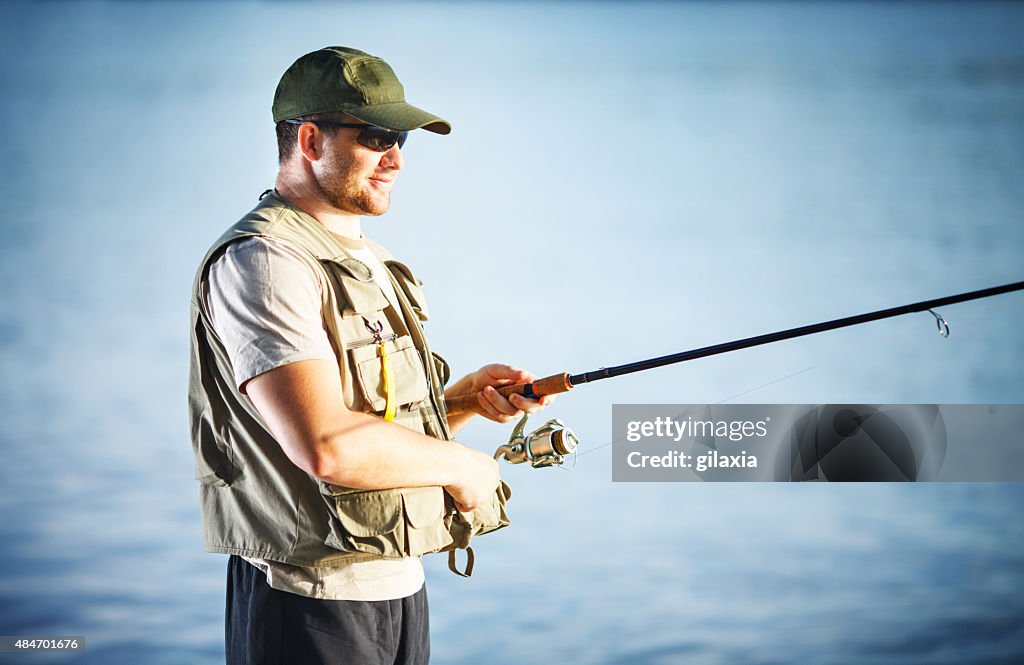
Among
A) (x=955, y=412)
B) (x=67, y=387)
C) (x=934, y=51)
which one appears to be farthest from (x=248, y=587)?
(x=934, y=51)

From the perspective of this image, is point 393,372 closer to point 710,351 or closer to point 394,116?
point 394,116

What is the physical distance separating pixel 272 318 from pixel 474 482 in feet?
1.23

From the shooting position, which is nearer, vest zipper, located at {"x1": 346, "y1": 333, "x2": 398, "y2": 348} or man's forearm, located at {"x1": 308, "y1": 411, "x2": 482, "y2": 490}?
man's forearm, located at {"x1": 308, "y1": 411, "x2": 482, "y2": 490}

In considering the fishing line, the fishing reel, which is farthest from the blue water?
the fishing reel

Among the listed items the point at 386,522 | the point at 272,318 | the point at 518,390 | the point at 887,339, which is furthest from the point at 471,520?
the point at 887,339

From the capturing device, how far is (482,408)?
178 centimetres

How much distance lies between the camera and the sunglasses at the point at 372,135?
1438 mm

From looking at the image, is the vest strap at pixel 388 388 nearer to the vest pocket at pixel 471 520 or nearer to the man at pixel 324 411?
the man at pixel 324 411

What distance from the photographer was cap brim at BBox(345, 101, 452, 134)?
1.41 metres

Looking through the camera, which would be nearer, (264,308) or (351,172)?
(264,308)

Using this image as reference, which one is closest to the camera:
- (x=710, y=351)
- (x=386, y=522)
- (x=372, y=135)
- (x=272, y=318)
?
(x=272, y=318)

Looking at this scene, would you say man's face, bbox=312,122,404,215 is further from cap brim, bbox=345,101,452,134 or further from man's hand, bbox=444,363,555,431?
man's hand, bbox=444,363,555,431

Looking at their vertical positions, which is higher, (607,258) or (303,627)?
(607,258)

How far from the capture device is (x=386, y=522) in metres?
1.33
